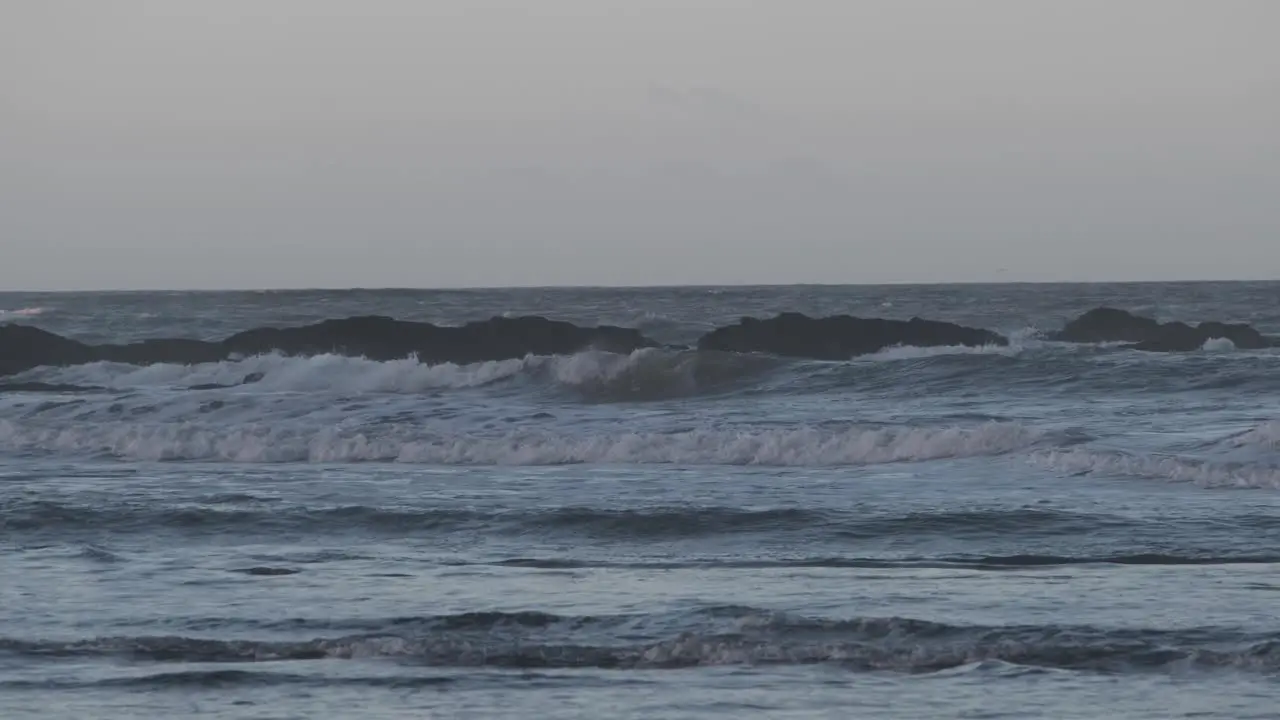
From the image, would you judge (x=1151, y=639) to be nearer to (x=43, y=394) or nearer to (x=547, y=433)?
(x=547, y=433)

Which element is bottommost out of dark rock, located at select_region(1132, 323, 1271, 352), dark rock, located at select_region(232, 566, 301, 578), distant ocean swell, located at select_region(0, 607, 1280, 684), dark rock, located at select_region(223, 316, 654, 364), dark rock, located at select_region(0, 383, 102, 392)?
dark rock, located at select_region(0, 383, 102, 392)

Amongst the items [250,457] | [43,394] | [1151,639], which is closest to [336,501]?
[250,457]

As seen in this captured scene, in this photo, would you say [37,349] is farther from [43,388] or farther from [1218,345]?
[1218,345]

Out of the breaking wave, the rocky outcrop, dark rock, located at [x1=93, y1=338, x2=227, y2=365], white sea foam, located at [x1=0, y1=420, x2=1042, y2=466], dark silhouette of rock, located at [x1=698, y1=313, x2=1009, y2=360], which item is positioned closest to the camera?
white sea foam, located at [x1=0, y1=420, x2=1042, y2=466]

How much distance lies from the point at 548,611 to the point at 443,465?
8.61 meters

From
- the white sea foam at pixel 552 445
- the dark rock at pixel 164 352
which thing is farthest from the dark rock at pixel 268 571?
the dark rock at pixel 164 352

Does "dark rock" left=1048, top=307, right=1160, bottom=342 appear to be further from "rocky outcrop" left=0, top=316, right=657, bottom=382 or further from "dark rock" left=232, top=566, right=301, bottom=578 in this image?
"dark rock" left=232, top=566, right=301, bottom=578

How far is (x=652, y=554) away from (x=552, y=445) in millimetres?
6848

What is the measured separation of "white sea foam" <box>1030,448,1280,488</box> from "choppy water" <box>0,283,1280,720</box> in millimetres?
36

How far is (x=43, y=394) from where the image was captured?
27750mm

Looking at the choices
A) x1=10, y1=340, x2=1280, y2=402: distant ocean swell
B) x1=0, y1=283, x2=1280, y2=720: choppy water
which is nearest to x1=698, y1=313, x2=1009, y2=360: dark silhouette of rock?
x1=10, y1=340, x2=1280, y2=402: distant ocean swell

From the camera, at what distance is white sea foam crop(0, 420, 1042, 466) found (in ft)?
55.6

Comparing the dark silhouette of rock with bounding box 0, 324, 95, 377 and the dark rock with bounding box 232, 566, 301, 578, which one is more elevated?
the dark silhouette of rock with bounding box 0, 324, 95, 377

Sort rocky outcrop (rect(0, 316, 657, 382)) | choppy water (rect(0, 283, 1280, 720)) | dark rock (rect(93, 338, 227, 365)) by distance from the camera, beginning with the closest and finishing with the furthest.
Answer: choppy water (rect(0, 283, 1280, 720)) → rocky outcrop (rect(0, 316, 657, 382)) → dark rock (rect(93, 338, 227, 365))
